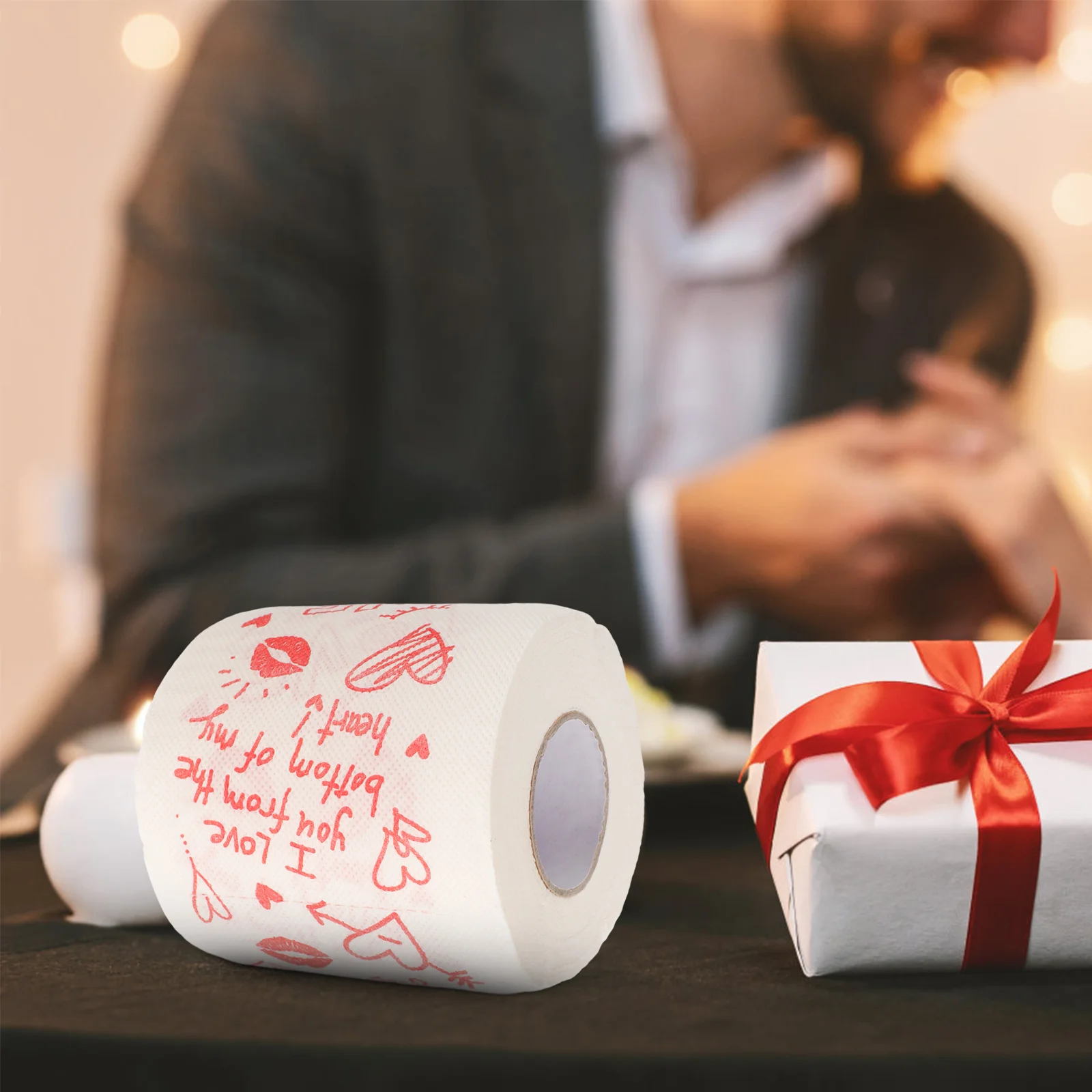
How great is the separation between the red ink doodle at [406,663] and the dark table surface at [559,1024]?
0.35 feet

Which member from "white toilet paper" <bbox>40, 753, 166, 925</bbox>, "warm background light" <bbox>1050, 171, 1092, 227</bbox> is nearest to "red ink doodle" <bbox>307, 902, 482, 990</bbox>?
"white toilet paper" <bbox>40, 753, 166, 925</bbox>

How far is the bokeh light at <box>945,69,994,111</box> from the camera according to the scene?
48.6 inches

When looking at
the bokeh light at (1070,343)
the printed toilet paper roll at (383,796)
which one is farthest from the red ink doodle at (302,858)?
the bokeh light at (1070,343)

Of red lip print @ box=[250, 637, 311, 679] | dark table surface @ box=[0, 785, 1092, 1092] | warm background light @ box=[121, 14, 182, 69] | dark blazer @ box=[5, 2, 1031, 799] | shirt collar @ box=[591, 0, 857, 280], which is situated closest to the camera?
dark table surface @ box=[0, 785, 1092, 1092]

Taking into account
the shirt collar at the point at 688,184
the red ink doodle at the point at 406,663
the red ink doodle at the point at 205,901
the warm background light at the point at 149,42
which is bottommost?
the red ink doodle at the point at 205,901

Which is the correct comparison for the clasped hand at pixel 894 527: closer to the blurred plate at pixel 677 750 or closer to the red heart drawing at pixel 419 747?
the blurred plate at pixel 677 750

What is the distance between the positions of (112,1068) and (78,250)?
1.27 metres

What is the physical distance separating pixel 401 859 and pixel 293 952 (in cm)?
6

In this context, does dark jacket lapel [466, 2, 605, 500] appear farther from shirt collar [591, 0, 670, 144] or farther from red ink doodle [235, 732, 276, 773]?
red ink doodle [235, 732, 276, 773]

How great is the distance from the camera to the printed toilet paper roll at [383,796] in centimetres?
37

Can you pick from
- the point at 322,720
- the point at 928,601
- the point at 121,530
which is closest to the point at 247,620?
the point at 322,720

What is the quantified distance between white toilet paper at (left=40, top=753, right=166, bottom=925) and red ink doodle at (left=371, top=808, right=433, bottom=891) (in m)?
0.13

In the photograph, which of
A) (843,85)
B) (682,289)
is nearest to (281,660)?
(682,289)

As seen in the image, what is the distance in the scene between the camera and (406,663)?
1.31 feet
